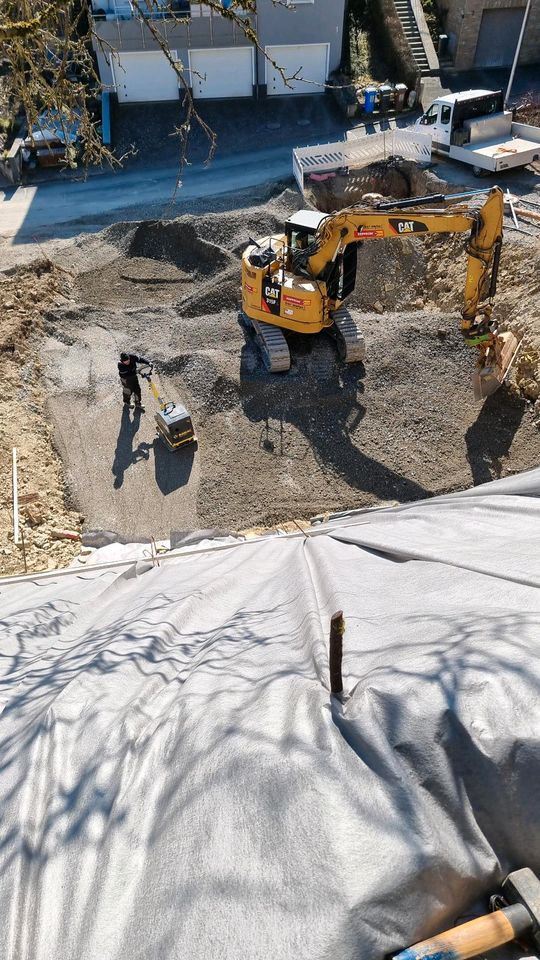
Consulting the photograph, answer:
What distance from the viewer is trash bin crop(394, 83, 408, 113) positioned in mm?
21250

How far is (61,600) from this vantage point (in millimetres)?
5906

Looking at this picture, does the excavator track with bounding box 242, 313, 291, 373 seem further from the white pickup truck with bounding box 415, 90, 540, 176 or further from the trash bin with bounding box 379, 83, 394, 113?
the trash bin with bounding box 379, 83, 394, 113

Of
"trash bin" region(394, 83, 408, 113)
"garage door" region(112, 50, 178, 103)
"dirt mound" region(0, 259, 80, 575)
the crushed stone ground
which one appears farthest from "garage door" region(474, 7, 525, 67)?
"dirt mound" region(0, 259, 80, 575)

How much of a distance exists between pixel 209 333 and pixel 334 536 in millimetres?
7756

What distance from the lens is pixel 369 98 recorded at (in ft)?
69.6

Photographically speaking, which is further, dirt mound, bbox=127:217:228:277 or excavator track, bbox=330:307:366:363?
dirt mound, bbox=127:217:228:277

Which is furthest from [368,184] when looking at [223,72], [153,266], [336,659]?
[336,659]

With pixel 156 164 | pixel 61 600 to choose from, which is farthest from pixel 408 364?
pixel 156 164

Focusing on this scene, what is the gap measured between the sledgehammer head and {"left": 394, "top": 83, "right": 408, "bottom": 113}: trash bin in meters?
24.0

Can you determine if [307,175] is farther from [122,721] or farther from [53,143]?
[122,721]

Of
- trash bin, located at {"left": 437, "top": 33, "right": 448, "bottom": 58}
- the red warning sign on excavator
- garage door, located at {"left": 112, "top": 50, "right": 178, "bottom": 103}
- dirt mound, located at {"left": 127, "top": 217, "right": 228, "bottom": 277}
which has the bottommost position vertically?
dirt mound, located at {"left": 127, "top": 217, "right": 228, "bottom": 277}

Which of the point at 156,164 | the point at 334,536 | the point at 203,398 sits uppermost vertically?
the point at 156,164

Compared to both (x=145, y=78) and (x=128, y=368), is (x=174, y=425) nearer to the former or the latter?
(x=128, y=368)

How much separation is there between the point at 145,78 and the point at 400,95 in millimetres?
8495
